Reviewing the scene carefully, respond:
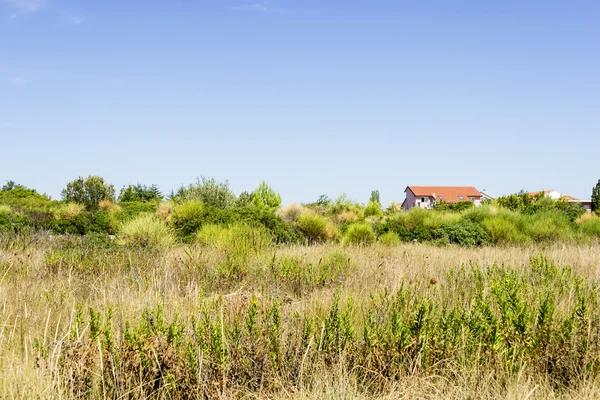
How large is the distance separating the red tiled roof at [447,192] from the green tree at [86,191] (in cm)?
4337

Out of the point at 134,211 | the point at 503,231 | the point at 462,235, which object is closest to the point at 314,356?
the point at 462,235

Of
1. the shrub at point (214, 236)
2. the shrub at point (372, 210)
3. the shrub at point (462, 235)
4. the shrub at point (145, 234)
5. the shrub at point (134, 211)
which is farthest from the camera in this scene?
the shrub at point (372, 210)

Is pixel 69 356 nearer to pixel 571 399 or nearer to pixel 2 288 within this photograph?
pixel 2 288

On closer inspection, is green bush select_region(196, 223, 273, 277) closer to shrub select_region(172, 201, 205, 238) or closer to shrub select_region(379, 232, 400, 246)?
shrub select_region(172, 201, 205, 238)

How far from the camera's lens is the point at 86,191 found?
2761cm

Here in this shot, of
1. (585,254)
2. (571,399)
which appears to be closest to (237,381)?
(571,399)

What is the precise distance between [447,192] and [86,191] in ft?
155

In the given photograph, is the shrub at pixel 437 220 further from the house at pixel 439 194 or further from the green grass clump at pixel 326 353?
the house at pixel 439 194

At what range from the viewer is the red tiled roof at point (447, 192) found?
63.2 m

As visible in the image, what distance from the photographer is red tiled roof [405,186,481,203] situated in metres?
63.2

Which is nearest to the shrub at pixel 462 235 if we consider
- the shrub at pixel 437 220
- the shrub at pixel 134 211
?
the shrub at pixel 437 220

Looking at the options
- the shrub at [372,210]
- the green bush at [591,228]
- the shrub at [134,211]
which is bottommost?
the green bush at [591,228]

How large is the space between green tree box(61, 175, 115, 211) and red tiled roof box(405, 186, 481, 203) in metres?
43.4

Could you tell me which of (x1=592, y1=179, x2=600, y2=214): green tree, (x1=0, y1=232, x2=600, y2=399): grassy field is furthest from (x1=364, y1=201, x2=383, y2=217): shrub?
(x1=0, y1=232, x2=600, y2=399): grassy field
